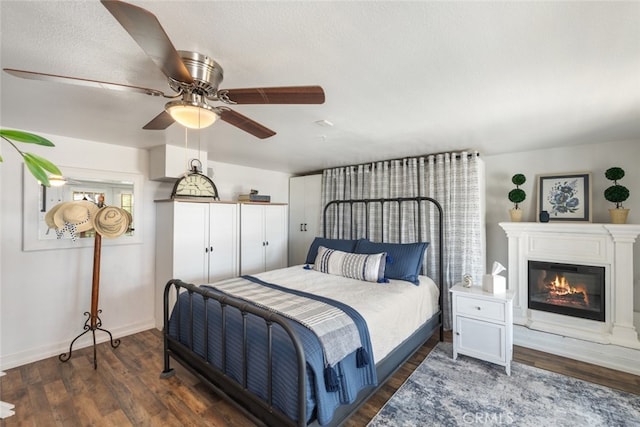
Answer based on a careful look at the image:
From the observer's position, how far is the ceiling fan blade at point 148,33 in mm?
895

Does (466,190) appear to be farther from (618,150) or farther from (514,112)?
(618,150)

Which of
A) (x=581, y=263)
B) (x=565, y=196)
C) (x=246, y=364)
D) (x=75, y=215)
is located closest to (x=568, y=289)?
(x=581, y=263)

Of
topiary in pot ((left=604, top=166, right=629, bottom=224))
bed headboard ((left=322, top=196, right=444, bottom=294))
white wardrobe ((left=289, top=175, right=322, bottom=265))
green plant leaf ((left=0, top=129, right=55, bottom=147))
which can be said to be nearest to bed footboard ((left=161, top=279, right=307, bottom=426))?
green plant leaf ((left=0, top=129, right=55, bottom=147))

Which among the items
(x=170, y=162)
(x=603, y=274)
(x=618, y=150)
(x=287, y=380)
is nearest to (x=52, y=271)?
(x=170, y=162)

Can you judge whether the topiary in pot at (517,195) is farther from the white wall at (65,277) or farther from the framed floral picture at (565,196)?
the white wall at (65,277)

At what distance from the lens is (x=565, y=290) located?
3.21 m

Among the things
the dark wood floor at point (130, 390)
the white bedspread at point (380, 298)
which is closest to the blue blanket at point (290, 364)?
the white bedspread at point (380, 298)

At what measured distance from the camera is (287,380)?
62.8 inches

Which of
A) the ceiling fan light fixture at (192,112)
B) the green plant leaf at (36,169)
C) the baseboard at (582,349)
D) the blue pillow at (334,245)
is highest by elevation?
the ceiling fan light fixture at (192,112)

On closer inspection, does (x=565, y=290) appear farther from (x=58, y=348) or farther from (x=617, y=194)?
(x=58, y=348)

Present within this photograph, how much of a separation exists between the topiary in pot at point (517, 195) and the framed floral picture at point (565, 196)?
8.5 inches

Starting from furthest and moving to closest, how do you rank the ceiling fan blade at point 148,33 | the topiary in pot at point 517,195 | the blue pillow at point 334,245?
1. the blue pillow at point 334,245
2. the topiary in pot at point 517,195
3. the ceiling fan blade at point 148,33

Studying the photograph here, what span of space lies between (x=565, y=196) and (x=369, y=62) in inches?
124

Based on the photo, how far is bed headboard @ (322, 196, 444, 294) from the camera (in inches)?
140
